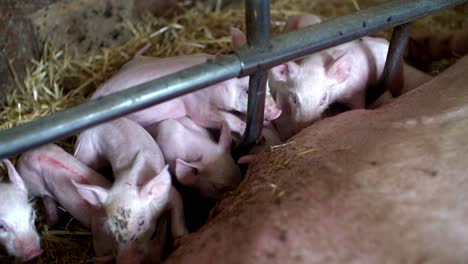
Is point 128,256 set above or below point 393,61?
below

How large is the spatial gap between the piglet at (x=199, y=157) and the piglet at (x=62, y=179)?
0.93 feet

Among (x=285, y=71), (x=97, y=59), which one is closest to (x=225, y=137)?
(x=285, y=71)

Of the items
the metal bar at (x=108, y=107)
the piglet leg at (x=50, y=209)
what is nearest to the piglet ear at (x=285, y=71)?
the metal bar at (x=108, y=107)

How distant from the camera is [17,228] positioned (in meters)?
1.94

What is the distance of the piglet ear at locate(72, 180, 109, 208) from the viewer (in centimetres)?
179

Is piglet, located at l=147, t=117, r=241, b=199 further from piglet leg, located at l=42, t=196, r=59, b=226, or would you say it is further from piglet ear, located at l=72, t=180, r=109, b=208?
piglet leg, located at l=42, t=196, r=59, b=226

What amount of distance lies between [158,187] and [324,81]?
913 millimetres

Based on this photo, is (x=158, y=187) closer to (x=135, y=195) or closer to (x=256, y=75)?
(x=135, y=195)

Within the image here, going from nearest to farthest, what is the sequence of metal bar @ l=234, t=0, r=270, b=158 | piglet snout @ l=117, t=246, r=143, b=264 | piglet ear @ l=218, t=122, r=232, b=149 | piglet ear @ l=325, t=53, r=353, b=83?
metal bar @ l=234, t=0, r=270, b=158
piglet snout @ l=117, t=246, r=143, b=264
piglet ear @ l=218, t=122, r=232, b=149
piglet ear @ l=325, t=53, r=353, b=83

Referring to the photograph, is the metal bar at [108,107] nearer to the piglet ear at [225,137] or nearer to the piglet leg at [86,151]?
the piglet ear at [225,137]

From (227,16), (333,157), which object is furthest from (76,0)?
(333,157)

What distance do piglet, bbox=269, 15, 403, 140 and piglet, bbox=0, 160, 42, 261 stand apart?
3.54 ft

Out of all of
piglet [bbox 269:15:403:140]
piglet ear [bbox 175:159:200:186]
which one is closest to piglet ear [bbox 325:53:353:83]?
piglet [bbox 269:15:403:140]

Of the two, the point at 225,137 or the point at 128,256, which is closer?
the point at 128,256
